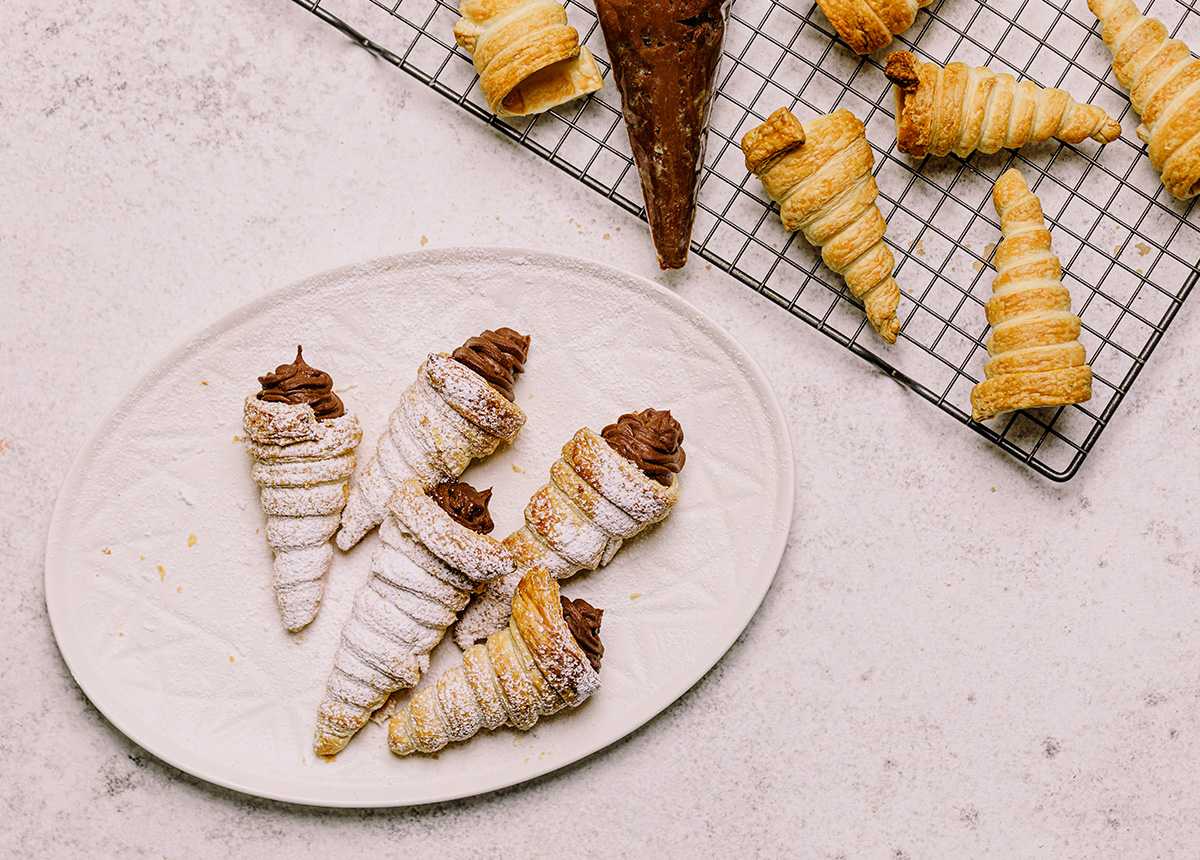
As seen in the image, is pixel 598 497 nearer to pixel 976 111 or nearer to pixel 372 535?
pixel 372 535

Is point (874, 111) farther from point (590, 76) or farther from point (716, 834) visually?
point (716, 834)

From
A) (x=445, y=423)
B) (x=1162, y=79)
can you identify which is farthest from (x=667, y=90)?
(x=1162, y=79)

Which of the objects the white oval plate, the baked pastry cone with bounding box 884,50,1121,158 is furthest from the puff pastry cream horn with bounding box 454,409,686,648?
the baked pastry cone with bounding box 884,50,1121,158

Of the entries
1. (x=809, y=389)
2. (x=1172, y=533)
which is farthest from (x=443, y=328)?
(x=1172, y=533)

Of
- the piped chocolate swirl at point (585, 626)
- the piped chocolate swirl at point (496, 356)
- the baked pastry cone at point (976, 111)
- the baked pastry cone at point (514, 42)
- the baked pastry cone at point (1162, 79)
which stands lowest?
the piped chocolate swirl at point (585, 626)

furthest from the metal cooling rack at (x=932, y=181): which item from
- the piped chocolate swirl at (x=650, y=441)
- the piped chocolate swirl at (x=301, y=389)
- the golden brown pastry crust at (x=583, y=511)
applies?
the piped chocolate swirl at (x=301, y=389)

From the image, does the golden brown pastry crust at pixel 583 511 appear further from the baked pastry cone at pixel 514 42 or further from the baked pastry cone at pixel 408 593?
the baked pastry cone at pixel 514 42

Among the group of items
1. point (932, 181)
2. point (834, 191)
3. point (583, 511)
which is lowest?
point (583, 511)
